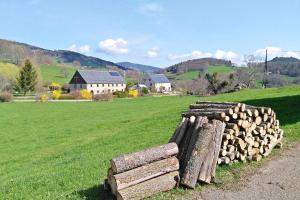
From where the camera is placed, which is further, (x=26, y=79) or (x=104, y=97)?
(x=26, y=79)

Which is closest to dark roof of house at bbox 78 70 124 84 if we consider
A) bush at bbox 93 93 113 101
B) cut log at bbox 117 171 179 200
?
bush at bbox 93 93 113 101

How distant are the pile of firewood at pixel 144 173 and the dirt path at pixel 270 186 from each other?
2.51 feet

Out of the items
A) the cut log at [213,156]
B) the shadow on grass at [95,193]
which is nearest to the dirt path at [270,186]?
the cut log at [213,156]

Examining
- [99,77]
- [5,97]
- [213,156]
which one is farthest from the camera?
[99,77]

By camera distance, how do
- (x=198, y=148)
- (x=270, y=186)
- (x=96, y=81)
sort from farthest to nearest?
(x=96, y=81) → (x=198, y=148) → (x=270, y=186)

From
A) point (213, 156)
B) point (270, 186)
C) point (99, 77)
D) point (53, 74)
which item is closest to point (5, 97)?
point (99, 77)

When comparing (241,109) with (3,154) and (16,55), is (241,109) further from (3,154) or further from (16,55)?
(16,55)

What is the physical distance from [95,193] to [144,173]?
1511 mm

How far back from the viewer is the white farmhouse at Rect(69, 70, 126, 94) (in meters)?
129

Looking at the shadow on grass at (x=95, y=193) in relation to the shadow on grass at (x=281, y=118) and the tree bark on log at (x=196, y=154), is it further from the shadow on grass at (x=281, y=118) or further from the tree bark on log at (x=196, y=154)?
the tree bark on log at (x=196, y=154)

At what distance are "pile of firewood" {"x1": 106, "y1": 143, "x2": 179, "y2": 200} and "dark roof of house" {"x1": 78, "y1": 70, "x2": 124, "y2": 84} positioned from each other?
12216 centimetres

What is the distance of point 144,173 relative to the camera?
891 centimetres

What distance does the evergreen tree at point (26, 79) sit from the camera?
349 ft

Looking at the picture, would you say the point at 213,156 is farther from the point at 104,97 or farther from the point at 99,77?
the point at 99,77
